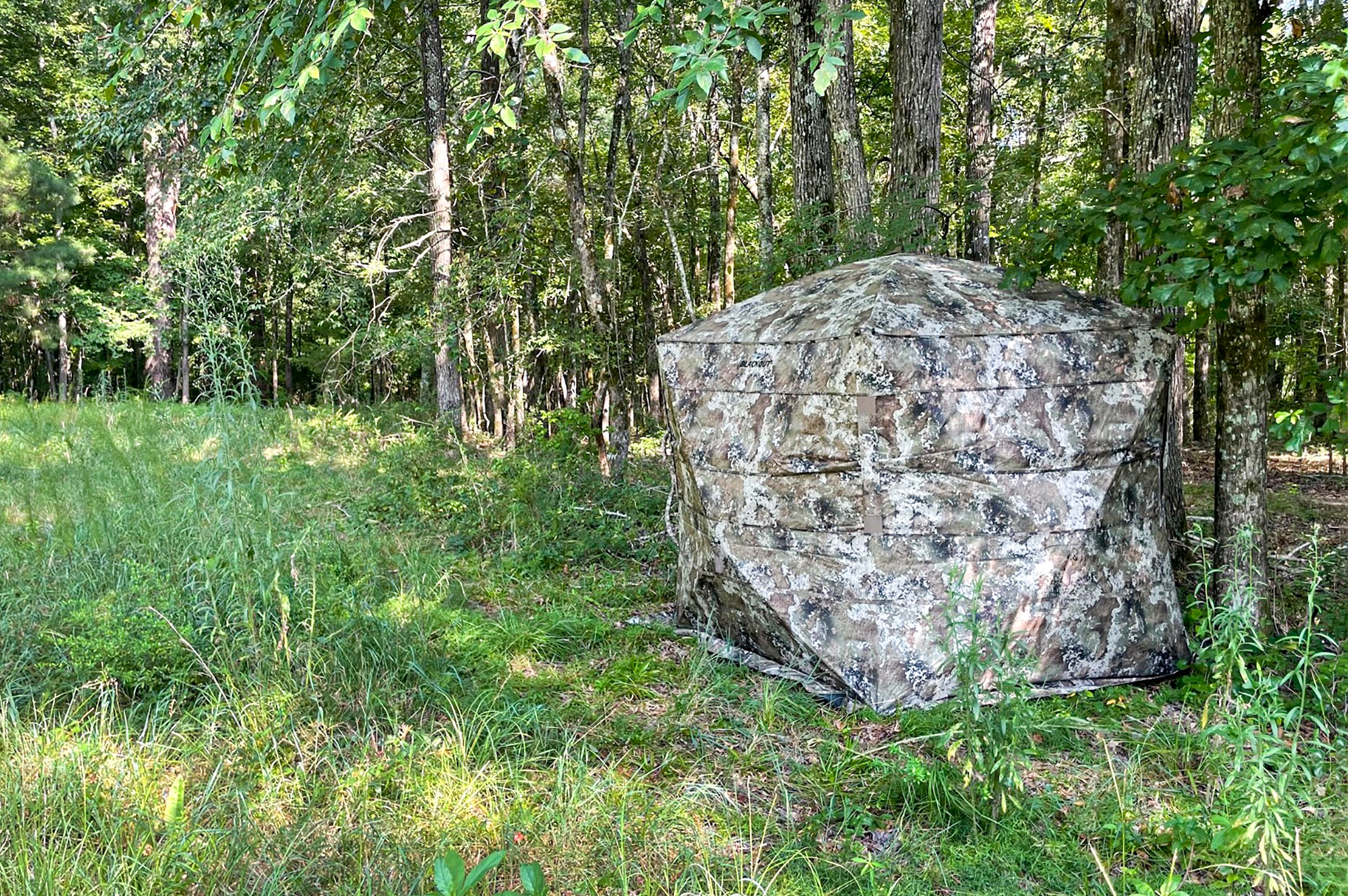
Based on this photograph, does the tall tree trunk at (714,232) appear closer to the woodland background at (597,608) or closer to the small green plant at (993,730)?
the woodland background at (597,608)

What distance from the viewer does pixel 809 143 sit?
6.90m

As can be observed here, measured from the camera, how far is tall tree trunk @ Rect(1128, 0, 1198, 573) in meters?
4.76

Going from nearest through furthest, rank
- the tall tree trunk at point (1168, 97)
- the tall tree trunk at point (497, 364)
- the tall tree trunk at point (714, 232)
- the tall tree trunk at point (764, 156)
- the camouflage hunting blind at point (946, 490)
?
the camouflage hunting blind at point (946, 490) → the tall tree trunk at point (1168, 97) → the tall tree trunk at point (764, 156) → the tall tree trunk at point (497, 364) → the tall tree trunk at point (714, 232)

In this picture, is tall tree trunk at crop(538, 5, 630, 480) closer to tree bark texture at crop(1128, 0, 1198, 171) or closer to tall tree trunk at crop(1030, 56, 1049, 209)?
tall tree trunk at crop(1030, 56, 1049, 209)

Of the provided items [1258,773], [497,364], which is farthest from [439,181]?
[1258,773]

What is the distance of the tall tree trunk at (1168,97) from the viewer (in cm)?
476

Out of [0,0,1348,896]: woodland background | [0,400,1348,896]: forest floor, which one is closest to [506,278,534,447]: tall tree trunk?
[0,0,1348,896]: woodland background

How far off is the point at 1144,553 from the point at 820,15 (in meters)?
3.12

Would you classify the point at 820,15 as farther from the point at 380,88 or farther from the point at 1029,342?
the point at 380,88

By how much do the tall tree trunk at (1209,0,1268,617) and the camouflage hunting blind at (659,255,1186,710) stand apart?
0.33 metres

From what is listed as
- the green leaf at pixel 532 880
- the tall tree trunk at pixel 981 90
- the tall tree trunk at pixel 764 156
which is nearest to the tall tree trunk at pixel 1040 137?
the tall tree trunk at pixel 981 90

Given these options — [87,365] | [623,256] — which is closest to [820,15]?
[623,256]

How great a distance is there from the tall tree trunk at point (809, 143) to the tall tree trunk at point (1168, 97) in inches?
94.1

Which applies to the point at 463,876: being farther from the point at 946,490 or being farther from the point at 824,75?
the point at 946,490
